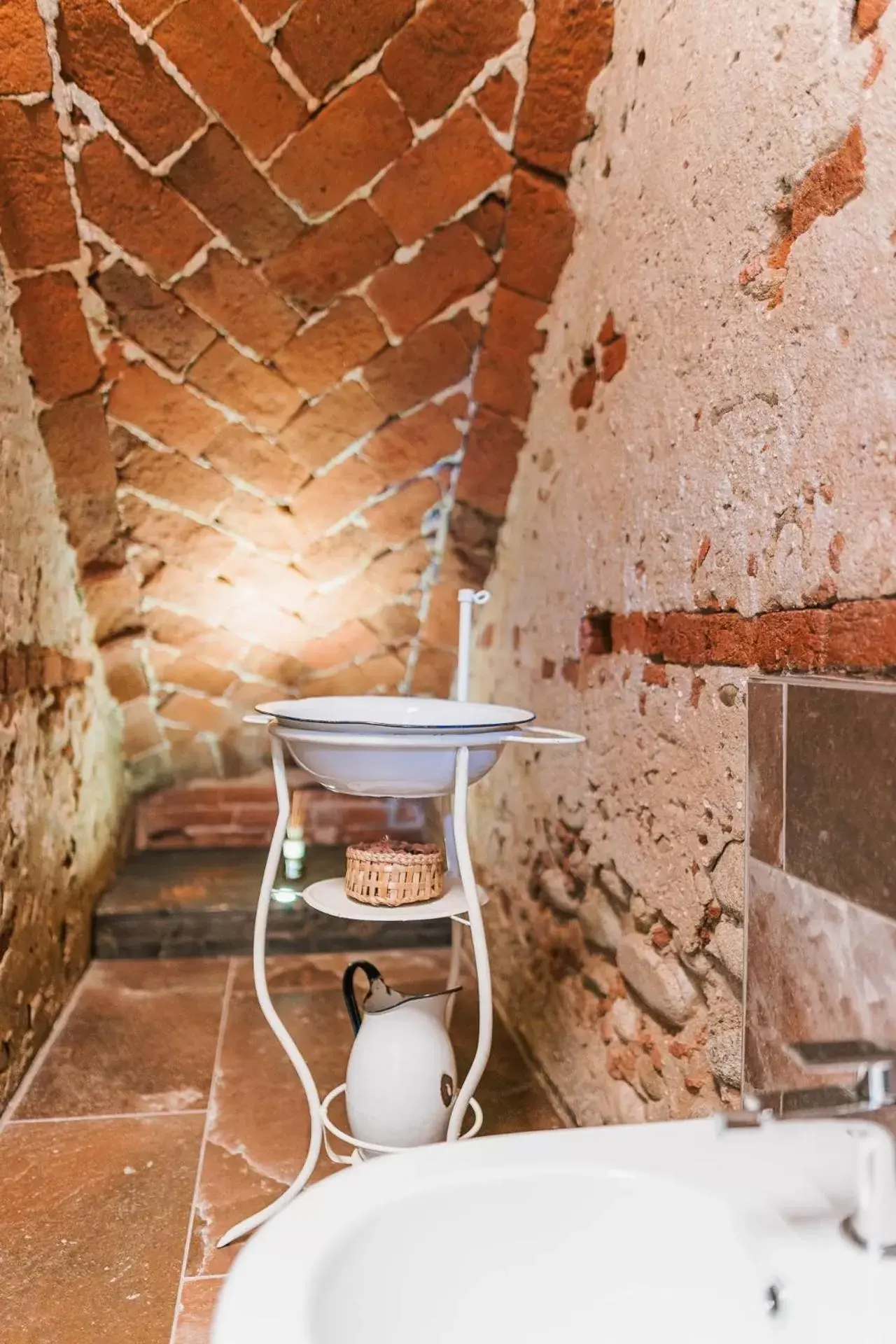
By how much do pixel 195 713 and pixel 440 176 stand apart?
1.79 metres

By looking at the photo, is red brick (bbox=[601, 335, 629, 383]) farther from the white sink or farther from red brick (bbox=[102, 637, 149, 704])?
red brick (bbox=[102, 637, 149, 704])

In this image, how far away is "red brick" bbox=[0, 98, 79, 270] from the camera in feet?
5.66

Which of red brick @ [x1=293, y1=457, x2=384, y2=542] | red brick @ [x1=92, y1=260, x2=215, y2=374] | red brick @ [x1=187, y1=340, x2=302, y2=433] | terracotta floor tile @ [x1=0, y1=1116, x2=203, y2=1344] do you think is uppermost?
red brick @ [x1=92, y1=260, x2=215, y2=374]

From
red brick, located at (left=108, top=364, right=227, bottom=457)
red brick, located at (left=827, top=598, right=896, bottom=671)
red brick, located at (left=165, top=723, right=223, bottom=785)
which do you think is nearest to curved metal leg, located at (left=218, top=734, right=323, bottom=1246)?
red brick, located at (left=827, top=598, right=896, bottom=671)

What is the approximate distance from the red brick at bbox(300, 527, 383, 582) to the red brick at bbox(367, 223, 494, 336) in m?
0.59

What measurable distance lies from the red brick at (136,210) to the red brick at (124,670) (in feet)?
3.77

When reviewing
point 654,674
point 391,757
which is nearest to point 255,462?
point 391,757

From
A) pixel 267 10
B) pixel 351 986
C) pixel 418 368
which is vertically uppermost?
pixel 267 10

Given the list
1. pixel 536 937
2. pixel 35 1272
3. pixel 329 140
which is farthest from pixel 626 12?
pixel 35 1272

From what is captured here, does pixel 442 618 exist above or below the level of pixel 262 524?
below

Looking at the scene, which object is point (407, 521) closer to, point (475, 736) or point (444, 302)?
point (444, 302)

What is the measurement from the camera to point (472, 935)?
58.9 inches

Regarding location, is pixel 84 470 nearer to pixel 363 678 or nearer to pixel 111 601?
pixel 111 601

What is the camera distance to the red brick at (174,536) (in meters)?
2.42
